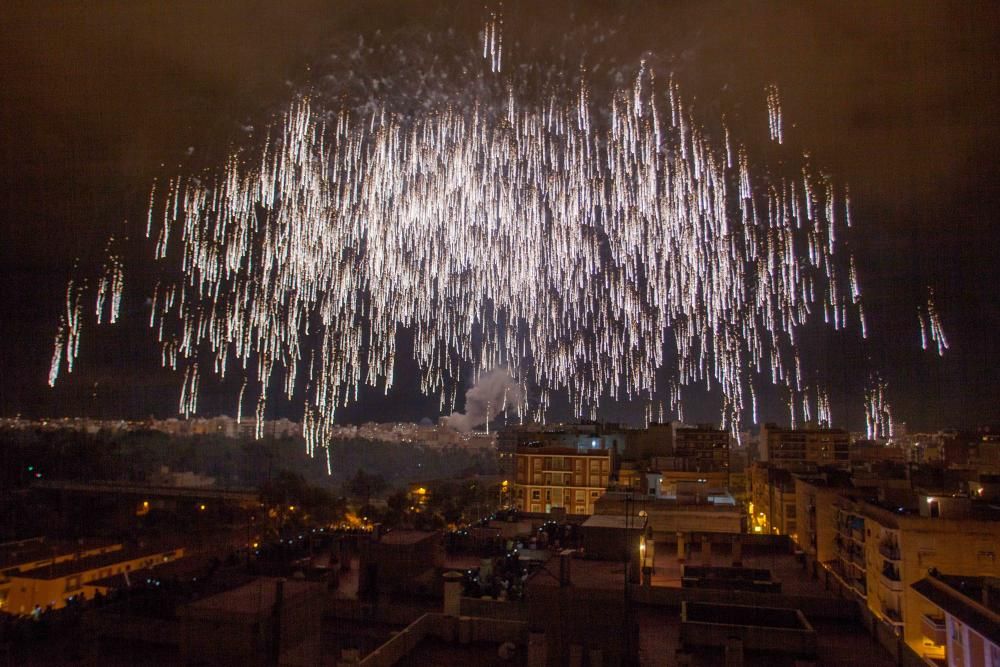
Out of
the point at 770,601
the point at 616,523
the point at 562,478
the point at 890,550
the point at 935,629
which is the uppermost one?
the point at 616,523

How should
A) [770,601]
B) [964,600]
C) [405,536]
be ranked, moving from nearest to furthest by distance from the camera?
[770,601] → [964,600] → [405,536]

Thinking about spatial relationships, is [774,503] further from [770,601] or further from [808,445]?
[770,601]

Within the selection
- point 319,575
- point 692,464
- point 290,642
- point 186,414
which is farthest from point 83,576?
point 186,414

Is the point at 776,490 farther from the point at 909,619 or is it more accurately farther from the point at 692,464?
the point at 909,619

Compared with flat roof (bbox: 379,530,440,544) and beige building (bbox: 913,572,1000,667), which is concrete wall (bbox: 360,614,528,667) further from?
beige building (bbox: 913,572,1000,667)

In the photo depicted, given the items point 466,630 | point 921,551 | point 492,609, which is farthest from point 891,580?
point 466,630

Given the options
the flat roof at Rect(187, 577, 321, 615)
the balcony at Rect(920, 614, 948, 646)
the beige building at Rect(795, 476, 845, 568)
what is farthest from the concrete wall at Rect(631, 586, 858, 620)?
the beige building at Rect(795, 476, 845, 568)
